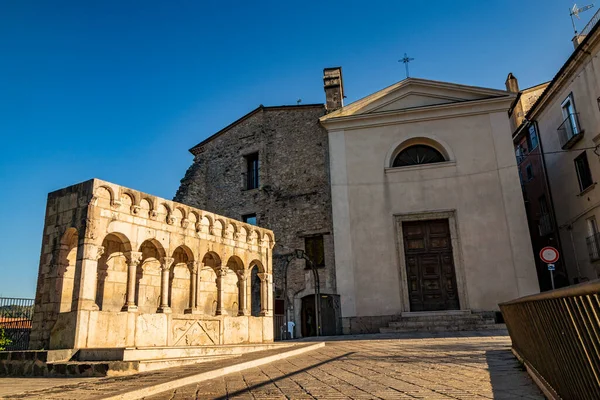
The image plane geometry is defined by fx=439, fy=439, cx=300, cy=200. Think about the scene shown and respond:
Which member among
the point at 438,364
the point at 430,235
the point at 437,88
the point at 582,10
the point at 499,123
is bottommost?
the point at 438,364

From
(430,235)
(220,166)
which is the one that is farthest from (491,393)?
(220,166)

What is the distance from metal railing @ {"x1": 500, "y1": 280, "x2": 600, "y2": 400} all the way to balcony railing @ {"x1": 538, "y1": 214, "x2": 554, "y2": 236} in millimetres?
19603

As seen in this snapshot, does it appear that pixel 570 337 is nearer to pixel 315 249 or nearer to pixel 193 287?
pixel 193 287

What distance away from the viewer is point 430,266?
16.3 m

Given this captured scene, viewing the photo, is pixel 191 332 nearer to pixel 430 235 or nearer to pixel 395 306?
pixel 395 306

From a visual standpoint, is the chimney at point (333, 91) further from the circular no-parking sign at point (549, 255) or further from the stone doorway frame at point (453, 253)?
the circular no-parking sign at point (549, 255)

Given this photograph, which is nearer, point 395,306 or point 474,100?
point 395,306

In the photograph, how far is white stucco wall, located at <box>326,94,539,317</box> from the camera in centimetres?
1555

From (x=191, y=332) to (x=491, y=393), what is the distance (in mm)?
6900

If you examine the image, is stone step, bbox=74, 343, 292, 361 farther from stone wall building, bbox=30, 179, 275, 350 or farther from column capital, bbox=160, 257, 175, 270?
column capital, bbox=160, 257, 175, 270

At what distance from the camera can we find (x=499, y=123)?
16.8 meters

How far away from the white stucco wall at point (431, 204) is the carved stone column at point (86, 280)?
33.4 ft

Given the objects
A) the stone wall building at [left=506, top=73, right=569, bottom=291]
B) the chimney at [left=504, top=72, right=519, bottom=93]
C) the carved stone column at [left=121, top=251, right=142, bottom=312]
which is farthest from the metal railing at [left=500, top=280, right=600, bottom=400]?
the chimney at [left=504, top=72, right=519, bottom=93]

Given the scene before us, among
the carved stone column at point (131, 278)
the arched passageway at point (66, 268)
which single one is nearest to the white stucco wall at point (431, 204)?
the carved stone column at point (131, 278)
